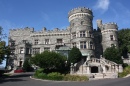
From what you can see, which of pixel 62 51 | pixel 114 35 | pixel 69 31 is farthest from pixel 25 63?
pixel 114 35

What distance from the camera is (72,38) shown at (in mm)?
46969

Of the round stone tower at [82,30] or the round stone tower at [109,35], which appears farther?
the round stone tower at [109,35]

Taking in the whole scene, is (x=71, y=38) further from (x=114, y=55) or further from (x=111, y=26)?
(x=114, y=55)

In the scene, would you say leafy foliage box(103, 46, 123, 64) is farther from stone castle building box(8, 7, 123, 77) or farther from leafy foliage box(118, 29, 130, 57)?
leafy foliage box(118, 29, 130, 57)

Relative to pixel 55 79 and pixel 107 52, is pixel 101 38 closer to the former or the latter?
pixel 107 52

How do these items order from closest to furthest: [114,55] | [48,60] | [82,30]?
1. [48,60]
2. [114,55]
3. [82,30]

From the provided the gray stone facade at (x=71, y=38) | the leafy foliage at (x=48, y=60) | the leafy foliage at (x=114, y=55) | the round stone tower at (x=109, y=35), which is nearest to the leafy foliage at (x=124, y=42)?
the round stone tower at (x=109, y=35)

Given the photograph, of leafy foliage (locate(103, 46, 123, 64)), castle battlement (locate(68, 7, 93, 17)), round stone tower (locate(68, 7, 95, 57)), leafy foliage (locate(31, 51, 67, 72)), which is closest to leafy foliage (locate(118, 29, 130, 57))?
leafy foliage (locate(103, 46, 123, 64))

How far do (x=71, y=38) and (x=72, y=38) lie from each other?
1.51 ft

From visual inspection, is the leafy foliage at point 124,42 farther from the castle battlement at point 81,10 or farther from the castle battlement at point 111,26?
the castle battlement at point 81,10

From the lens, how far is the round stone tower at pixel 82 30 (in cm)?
4419

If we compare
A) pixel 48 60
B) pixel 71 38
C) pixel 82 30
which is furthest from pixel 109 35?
pixel 48 60

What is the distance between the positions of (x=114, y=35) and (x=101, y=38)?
4.02 metres

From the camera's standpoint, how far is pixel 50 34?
53.1 metres
